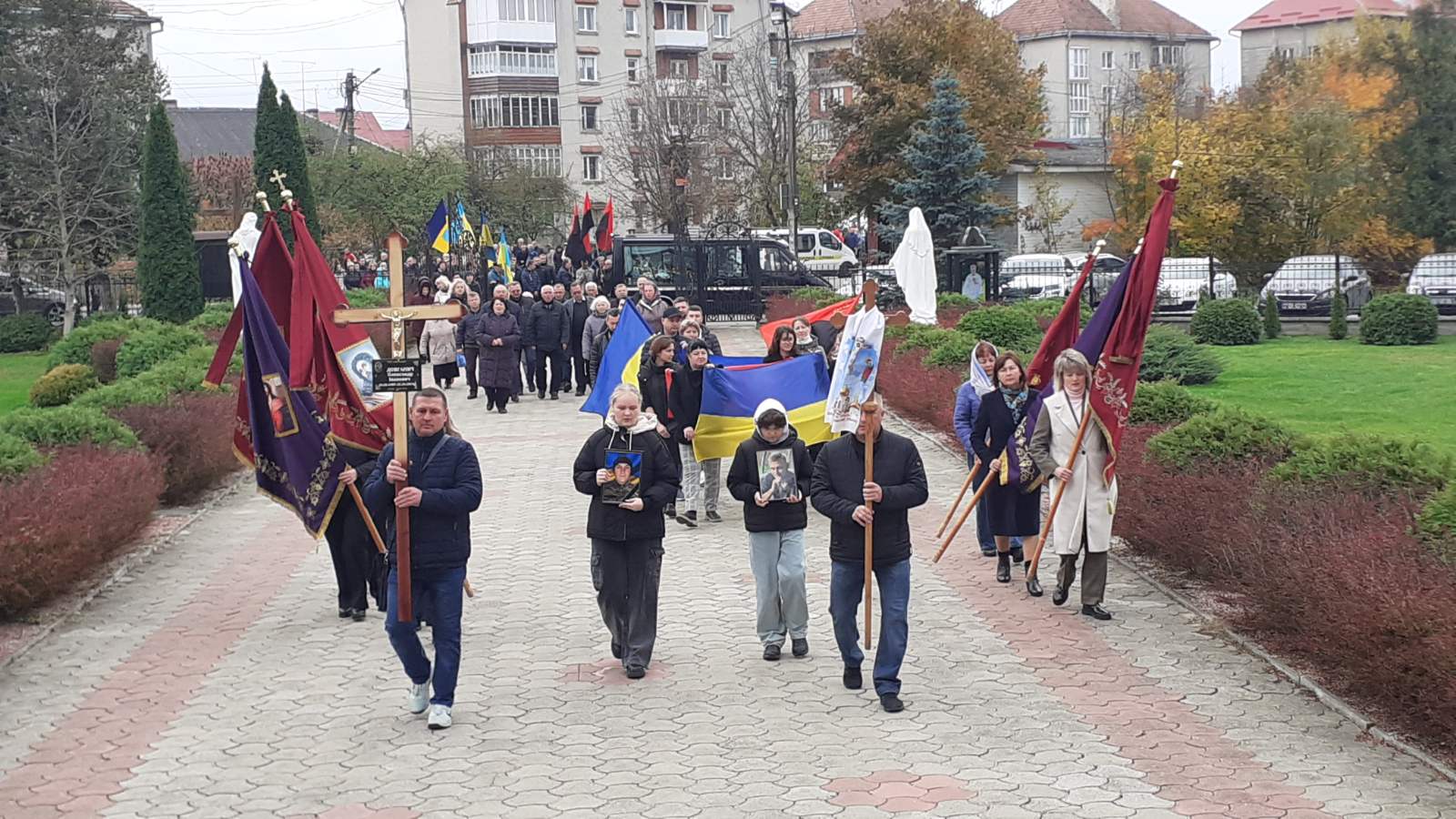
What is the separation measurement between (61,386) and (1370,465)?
18.2 meters

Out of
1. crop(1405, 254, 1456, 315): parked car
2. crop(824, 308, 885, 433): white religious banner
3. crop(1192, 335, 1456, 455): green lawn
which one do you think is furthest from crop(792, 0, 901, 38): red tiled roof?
crop(824, 308, 885, 433): white religious banner

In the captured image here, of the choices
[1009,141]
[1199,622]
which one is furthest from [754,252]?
[1199,622]

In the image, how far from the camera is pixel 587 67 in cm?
8250

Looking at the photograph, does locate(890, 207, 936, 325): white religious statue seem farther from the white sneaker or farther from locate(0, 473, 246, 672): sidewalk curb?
the white sneaker

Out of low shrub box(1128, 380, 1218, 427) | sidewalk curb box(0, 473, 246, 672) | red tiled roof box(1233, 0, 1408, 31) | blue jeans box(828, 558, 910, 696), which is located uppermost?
red tiled roof box(1233, 0, 1408, 31)

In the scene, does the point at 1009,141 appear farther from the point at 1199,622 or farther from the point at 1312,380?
the point at 1199,622

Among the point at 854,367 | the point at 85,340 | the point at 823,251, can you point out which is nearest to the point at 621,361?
the point at 854,367

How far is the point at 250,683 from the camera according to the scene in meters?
9.84

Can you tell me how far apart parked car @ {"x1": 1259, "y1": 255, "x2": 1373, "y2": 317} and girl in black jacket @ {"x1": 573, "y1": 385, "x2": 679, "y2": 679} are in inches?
1029

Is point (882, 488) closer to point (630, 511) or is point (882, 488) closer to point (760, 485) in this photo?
point (760, 485)

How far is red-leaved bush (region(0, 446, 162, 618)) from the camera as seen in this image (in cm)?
1111

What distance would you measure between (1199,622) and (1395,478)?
60.7 inches

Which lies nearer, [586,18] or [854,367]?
[854,367]

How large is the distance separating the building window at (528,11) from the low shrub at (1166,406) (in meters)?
69.4
